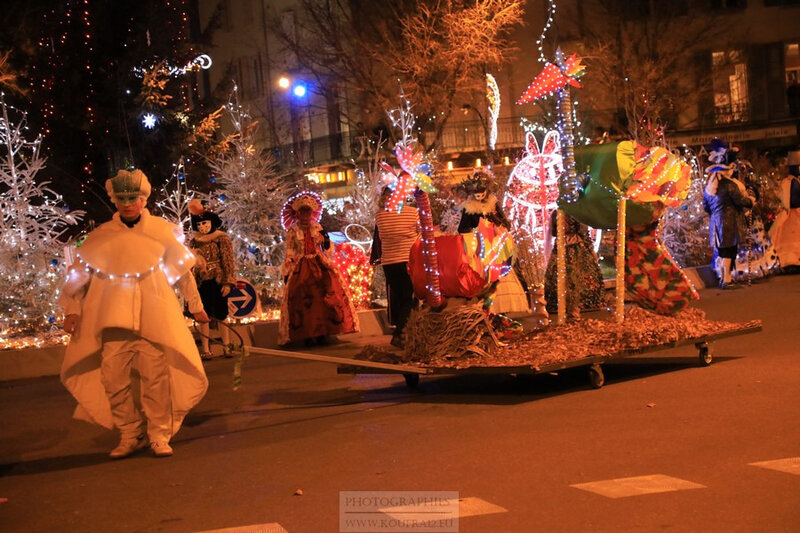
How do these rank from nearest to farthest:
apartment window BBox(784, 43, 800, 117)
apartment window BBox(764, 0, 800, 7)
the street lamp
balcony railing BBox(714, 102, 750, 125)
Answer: the street lamp < apartment window BBox(764, 0, 800, 7) < balcony railing BBox(714, 102, 750, 125) < apartment window BBox(784, 43, 800, 117)

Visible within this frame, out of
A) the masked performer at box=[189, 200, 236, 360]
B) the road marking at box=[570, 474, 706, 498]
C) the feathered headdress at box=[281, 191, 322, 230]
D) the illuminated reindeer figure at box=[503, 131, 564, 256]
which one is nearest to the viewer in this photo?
the road marking at box=[570, 474, 706, 498]

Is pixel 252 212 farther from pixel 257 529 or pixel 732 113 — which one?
pixel 732 113

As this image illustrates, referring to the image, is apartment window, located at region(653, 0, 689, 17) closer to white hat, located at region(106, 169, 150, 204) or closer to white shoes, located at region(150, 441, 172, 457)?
white hat, located at region(106, 169, 150, 204)

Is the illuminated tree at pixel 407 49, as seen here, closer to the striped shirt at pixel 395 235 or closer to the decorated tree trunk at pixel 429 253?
the striped shirt at pixel 395 235

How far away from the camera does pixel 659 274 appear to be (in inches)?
392

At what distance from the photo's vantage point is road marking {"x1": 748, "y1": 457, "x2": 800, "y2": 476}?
5.66 metres

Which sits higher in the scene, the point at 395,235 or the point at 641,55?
the point at 641,55

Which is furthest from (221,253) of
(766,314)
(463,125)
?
(463,125)

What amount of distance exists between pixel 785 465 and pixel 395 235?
253 inches

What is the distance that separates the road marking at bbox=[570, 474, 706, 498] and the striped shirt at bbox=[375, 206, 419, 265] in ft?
20.2

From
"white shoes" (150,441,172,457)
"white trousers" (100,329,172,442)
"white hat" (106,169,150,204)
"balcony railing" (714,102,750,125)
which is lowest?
"white shoes" (150,441,172,457)

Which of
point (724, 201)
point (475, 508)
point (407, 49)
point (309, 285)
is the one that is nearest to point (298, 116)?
point (407, 49)

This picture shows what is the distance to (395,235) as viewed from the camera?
11570 mm

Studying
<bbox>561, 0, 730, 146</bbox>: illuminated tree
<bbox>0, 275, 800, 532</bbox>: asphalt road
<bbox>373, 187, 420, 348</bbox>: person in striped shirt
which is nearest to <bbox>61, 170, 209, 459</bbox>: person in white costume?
<bbox>0, 275, 800, 532</bbox>: asphalt road
